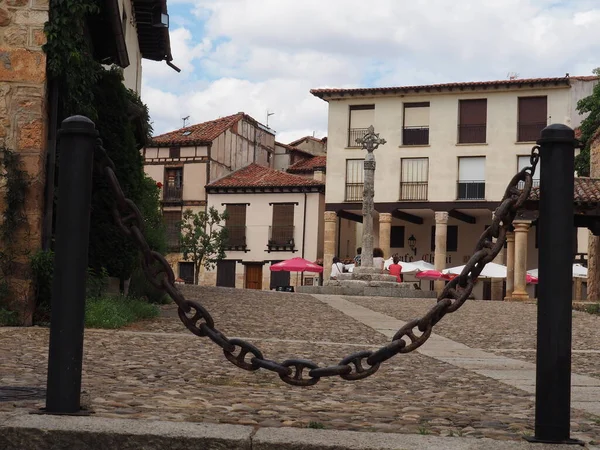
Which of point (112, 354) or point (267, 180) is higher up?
point (267, 180)

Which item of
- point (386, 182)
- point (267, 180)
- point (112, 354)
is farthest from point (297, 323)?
point (267, 180)

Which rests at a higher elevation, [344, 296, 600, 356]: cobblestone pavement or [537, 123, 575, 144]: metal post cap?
[537, 123, 575, 144]: metal post cap

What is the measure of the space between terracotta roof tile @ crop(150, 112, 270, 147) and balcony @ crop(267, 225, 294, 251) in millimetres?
5753

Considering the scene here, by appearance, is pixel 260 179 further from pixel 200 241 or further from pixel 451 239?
pixel 451 239

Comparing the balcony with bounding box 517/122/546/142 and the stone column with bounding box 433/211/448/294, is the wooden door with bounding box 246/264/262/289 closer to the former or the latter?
the stone column with bounding box 433/211/448/294

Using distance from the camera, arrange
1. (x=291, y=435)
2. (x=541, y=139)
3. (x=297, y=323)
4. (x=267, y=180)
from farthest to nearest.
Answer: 1. (x=267, y=180)
2. (x=297, y=323)
3. (x=541, y=139)
4. (x=291, y=435)

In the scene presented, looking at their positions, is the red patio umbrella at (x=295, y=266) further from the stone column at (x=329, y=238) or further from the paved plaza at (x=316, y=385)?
the paved plaza at (x=316, y=385)

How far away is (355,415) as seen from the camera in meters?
4.05

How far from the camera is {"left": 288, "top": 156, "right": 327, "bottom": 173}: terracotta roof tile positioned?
48.3 metres

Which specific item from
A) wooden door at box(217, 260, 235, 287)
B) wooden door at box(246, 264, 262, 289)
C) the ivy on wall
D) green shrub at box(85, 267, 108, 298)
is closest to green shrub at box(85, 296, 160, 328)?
green shrub at box(85, 267, 108, 298)

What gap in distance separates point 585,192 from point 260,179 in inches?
1022

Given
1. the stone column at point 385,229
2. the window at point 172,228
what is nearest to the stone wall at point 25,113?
the stone column at point 385,229

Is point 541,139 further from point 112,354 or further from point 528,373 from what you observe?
point 112,354

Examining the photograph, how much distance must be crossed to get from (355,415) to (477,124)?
37.3 meters
